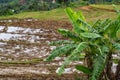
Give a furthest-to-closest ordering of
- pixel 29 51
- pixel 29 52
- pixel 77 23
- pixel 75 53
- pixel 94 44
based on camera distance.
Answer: pixel 29 51 < pixel 29 52 < pixel 77 23 < pixel 94 44 < pixel 75 53

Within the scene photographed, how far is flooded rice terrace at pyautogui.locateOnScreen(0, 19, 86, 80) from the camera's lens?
10117mm

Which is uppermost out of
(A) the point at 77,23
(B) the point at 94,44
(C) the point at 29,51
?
(A) the point at 77,23

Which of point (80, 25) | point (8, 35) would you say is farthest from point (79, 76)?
point (8, 35)

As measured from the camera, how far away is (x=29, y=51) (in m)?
13.1

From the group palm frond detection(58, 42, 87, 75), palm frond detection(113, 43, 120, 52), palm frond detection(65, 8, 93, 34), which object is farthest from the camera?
palm frond detection(65, 8, 93, 34)

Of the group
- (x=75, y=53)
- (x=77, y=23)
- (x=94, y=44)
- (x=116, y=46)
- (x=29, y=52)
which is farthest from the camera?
(x=29, y=52)

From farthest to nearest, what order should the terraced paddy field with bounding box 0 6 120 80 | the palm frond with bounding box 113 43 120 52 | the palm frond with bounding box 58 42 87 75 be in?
1. the terraced paddy field with bounding box 0 6 120 80
2. the palm frond with bounding box 113 43 120 52
3. the palm frond with bounding box 58 42 87 75

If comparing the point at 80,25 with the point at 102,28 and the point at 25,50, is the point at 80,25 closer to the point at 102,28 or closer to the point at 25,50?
the point at 102,28

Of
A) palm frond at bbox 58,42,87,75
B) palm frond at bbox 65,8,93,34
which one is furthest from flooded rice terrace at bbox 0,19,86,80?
palm frond at bbox 58,42,87,75

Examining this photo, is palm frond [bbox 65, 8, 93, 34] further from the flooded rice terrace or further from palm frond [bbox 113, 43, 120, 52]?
the flooded rice terrace

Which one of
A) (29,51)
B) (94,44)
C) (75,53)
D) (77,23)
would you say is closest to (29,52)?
(29,51)

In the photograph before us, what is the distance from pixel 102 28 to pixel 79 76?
206 cm

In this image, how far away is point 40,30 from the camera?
17281 millimetres

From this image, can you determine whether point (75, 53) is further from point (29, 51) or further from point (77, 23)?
point (29, 51)
